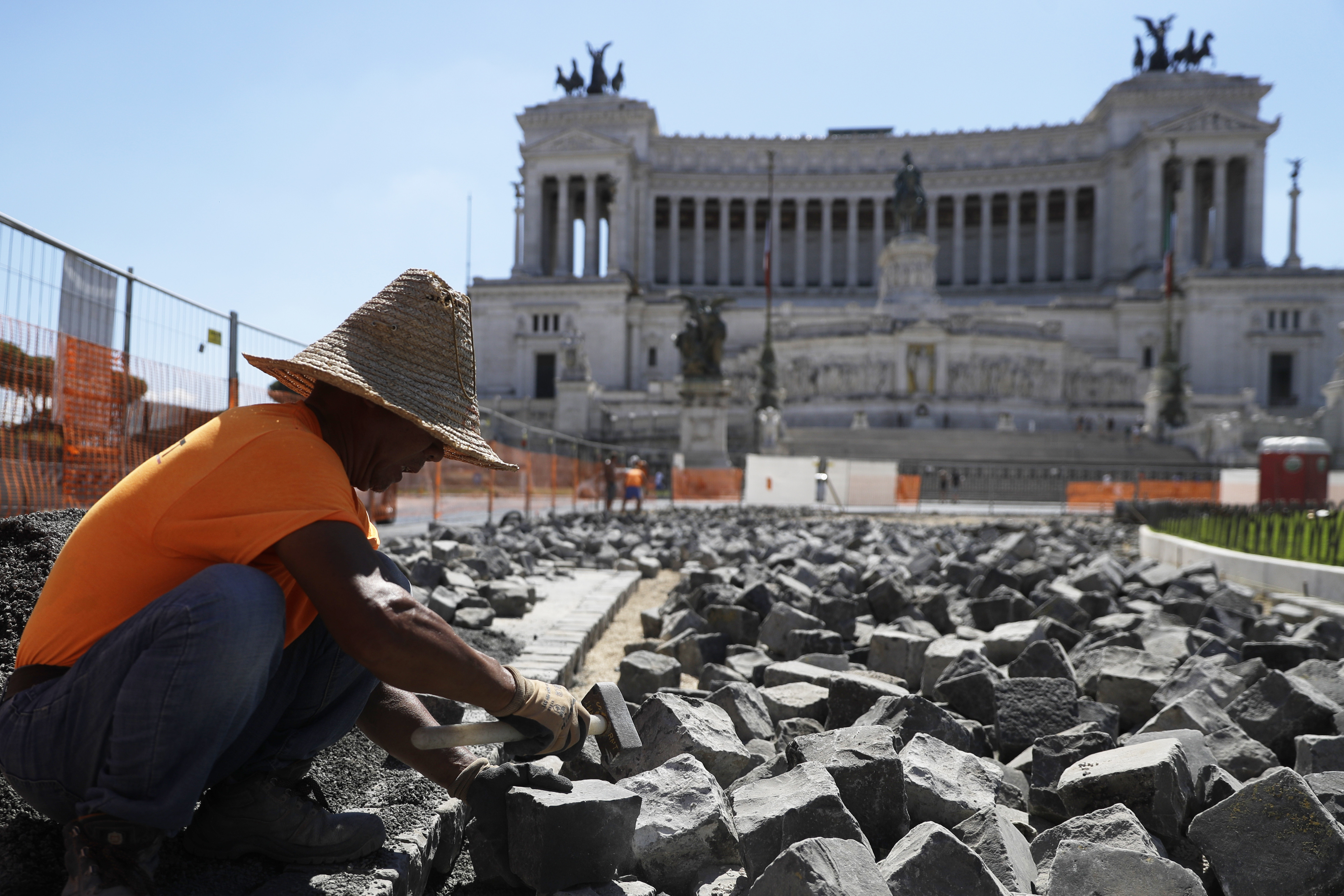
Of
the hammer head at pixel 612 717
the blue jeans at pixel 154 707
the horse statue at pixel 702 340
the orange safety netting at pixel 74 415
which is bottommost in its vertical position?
the hammer head at pixel 612 717

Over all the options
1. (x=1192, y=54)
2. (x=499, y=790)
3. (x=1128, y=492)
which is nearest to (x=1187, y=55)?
(x=1192, y=54)

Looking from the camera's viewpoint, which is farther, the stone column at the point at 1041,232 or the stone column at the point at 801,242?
the stone column at the point at 801,242

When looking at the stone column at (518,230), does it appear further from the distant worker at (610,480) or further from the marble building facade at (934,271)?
the distant worker at (610,480)

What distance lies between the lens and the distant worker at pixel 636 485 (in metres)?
18.2

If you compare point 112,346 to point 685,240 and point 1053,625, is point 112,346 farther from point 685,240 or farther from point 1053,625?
point 685,240

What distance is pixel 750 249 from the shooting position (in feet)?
219

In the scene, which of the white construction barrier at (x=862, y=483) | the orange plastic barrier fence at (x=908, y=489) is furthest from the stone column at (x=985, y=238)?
the white construction barrier at (x=862, y=483)

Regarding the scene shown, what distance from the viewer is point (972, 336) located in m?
44.2

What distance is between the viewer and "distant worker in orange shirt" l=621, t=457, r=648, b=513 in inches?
718

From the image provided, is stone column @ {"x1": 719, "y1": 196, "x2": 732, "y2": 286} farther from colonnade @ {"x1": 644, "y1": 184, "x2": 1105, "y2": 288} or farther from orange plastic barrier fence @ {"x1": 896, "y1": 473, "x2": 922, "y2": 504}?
orange plastic barrier fence @ {"x1": 896, "y1": 473, "x2": 922, "y2": 504}

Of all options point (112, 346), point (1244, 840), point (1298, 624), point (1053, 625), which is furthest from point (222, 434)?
point (1298, 624)

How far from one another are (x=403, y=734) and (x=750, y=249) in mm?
66318

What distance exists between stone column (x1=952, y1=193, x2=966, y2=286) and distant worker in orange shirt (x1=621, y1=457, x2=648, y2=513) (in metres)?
51.8

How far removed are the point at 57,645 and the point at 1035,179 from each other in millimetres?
69478
